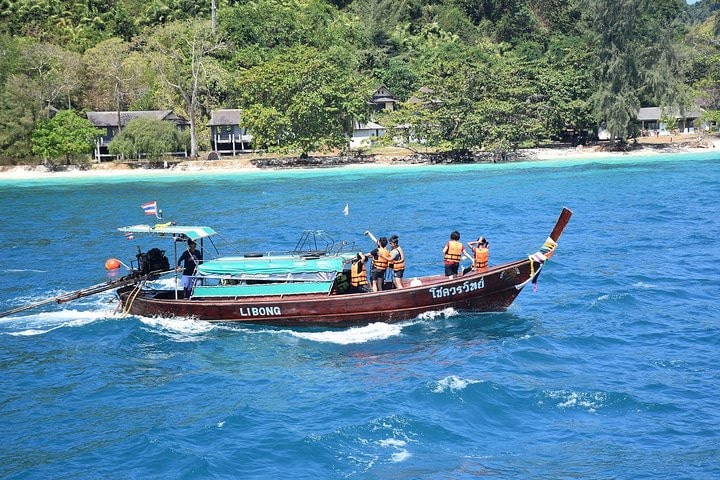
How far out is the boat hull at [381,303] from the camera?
2584cm

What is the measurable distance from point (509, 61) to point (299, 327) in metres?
78.3

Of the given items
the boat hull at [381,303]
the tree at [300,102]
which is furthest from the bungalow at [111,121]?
the boat hull at [381,303]

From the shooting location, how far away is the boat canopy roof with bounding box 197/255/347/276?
2683 cm

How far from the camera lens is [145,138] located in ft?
276

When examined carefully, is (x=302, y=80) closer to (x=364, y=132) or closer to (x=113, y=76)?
(x=364, y=132)

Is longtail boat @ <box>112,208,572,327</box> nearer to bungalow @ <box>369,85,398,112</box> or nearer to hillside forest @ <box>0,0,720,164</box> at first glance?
hillside forest @ <box>0,0,720,164</box>

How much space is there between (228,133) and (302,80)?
13.2 m

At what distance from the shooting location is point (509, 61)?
9844cm

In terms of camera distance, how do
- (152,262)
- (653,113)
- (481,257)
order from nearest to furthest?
(481,257), (152,262), (653,113)

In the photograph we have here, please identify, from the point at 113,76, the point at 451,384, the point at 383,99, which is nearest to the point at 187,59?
the point at 113,76

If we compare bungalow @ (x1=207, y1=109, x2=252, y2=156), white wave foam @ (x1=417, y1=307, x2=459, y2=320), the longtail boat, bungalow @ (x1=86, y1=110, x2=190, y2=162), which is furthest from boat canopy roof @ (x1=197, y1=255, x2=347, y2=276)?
bungalow @ (x1=207, y1=109, x2=252, y2=156)

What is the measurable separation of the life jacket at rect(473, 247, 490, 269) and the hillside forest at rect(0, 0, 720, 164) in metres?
59.1

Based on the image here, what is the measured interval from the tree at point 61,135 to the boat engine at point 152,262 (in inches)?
2312

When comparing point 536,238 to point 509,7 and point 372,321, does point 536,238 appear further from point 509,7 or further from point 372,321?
point 509,7
